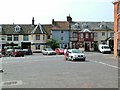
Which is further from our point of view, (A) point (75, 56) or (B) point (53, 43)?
(B) point (53, 43)

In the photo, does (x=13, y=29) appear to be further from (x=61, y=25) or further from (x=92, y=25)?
(x=92, y=25)

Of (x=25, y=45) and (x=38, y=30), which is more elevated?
(x=38, y=30)

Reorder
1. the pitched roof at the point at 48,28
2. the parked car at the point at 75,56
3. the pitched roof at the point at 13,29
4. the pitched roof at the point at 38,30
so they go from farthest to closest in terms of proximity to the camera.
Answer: the pitched roof at the point at 48,28 → the pitched roof at the point at 13,29 → the pitched roof at the point at 38,30 → the parked car at the point at 75,56

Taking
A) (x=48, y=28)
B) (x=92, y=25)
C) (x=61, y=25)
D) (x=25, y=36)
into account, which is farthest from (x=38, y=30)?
(x=92, y=25)

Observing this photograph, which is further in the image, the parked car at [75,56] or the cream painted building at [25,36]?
the cream painted building at [25,36]

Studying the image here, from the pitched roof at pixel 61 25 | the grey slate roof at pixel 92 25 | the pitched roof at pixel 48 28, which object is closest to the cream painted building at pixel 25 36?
the pitched roof at pixel 48 28

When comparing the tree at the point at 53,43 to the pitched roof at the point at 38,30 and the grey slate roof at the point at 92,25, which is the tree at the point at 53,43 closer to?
the pitched roof at the point at 38,30

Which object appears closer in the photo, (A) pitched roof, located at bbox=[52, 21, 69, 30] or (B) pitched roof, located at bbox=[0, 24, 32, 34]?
(B) pitched roof, located at bbox=[0, 24, 32, 34]

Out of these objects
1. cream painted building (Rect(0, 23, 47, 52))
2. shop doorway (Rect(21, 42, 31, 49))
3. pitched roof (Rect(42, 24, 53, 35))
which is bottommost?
shop doorway (Rect(21, 42, 31, 49))

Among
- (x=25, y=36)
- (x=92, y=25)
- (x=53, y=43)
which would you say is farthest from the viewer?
(x=92, y=25)

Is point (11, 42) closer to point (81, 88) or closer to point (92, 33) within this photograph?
point (92, 33)

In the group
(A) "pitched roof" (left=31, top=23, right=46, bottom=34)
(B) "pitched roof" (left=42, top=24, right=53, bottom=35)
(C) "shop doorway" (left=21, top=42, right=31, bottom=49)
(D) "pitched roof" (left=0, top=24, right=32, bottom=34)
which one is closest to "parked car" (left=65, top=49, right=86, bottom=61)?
(A) "pitched roof" (left=31, top=23, right=46, bottom=34)

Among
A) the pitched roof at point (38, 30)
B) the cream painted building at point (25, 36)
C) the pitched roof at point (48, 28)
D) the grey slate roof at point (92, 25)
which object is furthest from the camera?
the grey slate roof at point (92, 25)

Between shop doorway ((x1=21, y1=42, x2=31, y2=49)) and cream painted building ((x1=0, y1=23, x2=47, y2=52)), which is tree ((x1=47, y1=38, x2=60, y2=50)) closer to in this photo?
cream painted building ((x1=0, y1=23, x2=47, y2=52))
